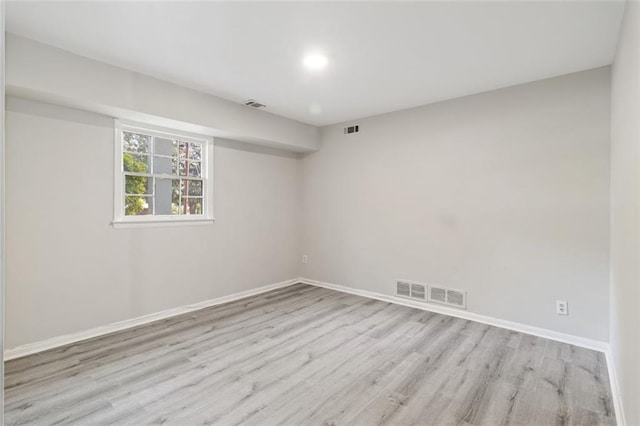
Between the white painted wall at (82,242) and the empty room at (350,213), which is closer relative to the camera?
the empty room at (350,213)

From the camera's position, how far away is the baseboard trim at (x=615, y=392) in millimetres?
1981

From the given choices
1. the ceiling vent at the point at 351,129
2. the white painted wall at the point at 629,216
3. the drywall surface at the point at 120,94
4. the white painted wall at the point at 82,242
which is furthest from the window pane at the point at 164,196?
the white painted wall at the point at 629,216

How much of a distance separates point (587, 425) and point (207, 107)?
4156mm

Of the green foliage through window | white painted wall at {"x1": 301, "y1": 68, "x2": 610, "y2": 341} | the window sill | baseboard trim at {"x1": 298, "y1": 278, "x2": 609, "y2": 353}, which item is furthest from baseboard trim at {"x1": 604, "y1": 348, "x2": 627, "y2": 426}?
the green foliage through window

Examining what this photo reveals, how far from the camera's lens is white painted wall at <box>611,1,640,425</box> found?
1.62 meters

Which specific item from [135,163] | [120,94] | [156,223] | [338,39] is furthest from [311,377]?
[120,94]

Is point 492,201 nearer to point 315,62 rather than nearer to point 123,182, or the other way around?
point 315,62

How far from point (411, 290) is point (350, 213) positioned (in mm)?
1383

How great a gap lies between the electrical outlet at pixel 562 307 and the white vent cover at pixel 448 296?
871 millimetres

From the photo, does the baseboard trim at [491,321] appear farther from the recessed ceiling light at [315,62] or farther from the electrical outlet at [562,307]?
the recessed ceiling light at [315,62]

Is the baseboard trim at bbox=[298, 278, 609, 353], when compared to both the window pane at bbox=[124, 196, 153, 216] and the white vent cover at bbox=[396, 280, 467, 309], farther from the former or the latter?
the window pane at bbox=[124, 196, 153, 216]

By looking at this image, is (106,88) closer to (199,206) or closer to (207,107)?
(207,107)

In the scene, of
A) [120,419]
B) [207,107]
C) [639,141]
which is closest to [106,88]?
[207,107]

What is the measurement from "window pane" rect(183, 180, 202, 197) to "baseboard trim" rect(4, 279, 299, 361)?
1377 mm
